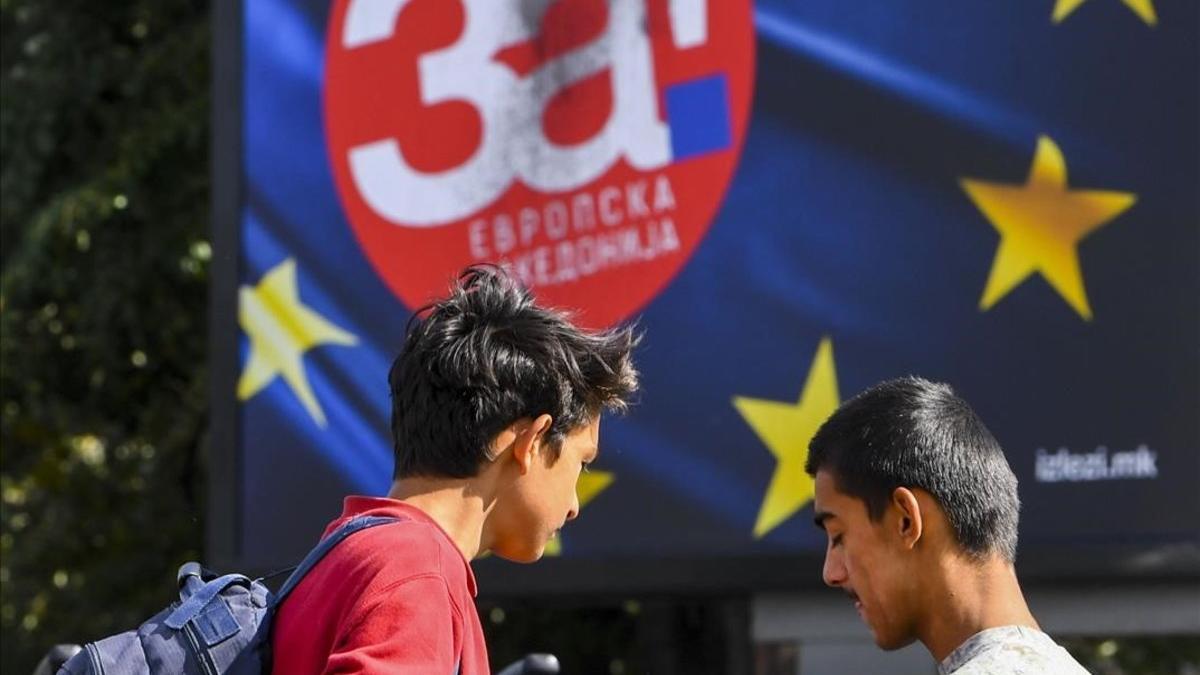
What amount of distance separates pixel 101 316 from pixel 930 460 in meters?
4.65

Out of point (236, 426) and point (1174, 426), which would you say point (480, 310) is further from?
point (236, 426)

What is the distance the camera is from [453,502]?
2.54 meters

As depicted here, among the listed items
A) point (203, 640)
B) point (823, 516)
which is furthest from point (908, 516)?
point (203, 640)

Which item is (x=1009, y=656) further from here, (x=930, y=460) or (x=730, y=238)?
(x=730, y=238)

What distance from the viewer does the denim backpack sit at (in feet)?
7.80

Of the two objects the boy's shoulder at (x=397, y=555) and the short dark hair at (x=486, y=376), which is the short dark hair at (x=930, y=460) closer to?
the short dark hair at (x=486, y=376)

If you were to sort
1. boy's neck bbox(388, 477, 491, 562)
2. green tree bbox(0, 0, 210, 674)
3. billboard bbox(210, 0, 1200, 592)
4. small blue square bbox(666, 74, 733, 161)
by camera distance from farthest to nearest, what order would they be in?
green tree bbox(0, 0, 210, 674), small blue square bbox(666, 74, 733, 161), billboard bbox(210, 0, 1200, 592), boy's neck bbox(388, 477, 491, 562)

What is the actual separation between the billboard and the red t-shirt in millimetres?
2613

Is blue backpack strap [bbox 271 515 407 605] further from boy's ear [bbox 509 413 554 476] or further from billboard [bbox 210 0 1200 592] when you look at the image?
billboard [bbox 210 0 1200 592]

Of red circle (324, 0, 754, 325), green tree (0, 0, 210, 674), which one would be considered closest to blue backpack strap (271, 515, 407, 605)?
red circle (324, 0, 754, 325)

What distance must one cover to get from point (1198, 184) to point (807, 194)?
0.94 m

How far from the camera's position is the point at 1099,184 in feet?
15.7

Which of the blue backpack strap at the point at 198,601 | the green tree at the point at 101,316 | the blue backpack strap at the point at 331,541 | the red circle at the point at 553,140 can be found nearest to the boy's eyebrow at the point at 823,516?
the blue backpack strap at the point at 331,541

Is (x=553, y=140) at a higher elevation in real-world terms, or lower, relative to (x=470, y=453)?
lower
